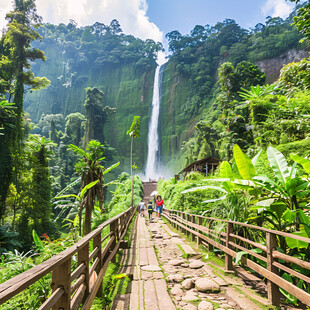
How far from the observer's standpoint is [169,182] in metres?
20.0

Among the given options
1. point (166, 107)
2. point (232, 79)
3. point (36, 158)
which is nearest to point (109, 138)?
point (166, 107)

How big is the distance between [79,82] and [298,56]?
6516 centimetres

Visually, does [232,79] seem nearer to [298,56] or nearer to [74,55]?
[298,56]

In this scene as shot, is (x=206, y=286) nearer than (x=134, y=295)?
No

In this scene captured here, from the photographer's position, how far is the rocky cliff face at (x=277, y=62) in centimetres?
3684

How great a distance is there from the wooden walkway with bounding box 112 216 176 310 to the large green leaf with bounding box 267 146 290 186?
2206mm

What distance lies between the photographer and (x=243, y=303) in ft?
8.05

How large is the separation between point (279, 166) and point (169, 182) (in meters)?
17.0

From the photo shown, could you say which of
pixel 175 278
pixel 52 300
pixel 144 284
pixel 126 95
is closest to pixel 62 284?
pixel 52 300

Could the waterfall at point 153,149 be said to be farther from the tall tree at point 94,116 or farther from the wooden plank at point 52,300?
the wooden plank at point 52,300

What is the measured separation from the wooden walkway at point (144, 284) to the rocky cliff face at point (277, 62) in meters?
42.5

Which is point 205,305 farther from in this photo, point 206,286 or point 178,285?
point 178,285

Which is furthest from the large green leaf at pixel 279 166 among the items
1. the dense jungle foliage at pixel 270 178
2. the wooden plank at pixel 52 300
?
the wooden plank at pixel 52 300

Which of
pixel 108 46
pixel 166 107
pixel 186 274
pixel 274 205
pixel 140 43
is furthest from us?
pixel 108 46
